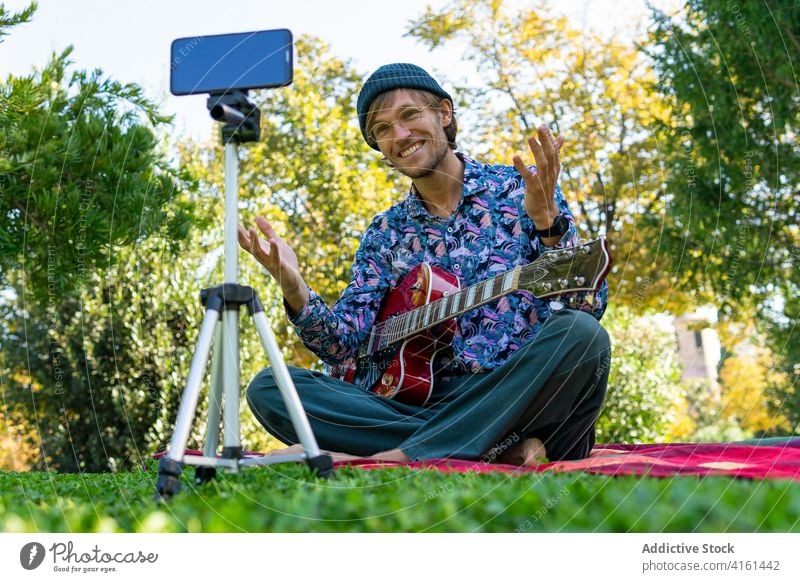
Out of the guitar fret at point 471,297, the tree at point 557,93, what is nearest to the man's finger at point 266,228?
the guitar fret at point 471,297

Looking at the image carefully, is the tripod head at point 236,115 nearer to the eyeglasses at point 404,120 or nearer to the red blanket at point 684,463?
the red blanket at point 684,463

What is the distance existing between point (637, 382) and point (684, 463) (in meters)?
4.20

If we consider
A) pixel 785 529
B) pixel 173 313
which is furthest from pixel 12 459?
pixel 785 529

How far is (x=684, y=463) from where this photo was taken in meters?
2.42

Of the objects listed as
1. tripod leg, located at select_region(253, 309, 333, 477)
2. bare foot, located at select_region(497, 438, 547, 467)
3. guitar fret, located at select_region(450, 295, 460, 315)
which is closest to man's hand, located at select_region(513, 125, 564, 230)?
guitar fret, located at select_region(450, 295, 460, 315)

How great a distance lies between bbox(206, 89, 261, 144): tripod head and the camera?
6.59ft

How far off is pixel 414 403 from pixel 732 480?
1.52 meters

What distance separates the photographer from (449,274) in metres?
3.29

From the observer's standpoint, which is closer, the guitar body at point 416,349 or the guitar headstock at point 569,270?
the guitar headstock at point 569,270

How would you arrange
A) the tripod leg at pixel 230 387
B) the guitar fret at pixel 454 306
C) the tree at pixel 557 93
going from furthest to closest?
the tree at pixel 557 93
the guitar fret at pixel 454 306
the tripod leg at pixel 230 387

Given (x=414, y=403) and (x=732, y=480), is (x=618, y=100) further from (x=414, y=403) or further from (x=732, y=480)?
(x=732, y=480)

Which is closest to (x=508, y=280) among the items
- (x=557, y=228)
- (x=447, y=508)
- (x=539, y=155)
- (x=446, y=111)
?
(x=557, y=228)

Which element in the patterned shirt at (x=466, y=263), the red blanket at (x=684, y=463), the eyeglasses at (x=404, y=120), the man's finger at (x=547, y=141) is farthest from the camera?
the eyeglasses at (x=404, y=120)

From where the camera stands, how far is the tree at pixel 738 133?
17.9 ft
